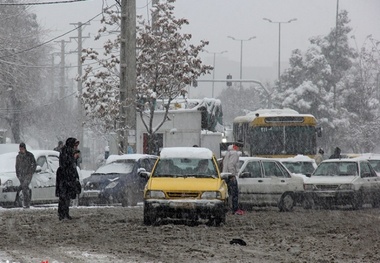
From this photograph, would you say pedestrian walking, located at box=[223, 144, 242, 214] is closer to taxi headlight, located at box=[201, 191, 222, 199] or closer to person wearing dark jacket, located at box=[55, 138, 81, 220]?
person wearing dark jacket, located at box=[55, 138, 81, 220]

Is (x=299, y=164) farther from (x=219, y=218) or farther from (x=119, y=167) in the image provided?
(x=219, y=218)

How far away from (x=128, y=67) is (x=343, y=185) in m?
7.51

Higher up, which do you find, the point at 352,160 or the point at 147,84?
the point at 147,84

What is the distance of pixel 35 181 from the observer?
2758 centimetres

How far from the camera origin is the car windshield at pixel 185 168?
67.5ft

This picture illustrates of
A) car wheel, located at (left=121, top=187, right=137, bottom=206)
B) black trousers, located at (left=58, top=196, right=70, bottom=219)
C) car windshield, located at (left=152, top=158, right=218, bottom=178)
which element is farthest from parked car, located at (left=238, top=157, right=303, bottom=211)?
black trousers, located at (left=58, top=196, right=70, bottom=219)

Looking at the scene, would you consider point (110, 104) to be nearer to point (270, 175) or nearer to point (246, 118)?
point (246, 118)

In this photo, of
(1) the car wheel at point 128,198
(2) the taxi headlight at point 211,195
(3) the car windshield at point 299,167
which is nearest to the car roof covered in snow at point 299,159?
(3) the car windshield at point 299,167

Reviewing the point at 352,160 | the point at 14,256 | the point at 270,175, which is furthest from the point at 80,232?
the point at 352,160

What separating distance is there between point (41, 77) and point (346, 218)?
47209mm

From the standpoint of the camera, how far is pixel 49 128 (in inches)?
3802

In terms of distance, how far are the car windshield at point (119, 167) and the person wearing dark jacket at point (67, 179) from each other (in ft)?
22.8

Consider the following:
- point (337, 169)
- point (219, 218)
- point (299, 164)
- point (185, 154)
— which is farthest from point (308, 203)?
point (219, 218)

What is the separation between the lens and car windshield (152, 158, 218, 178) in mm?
20562
